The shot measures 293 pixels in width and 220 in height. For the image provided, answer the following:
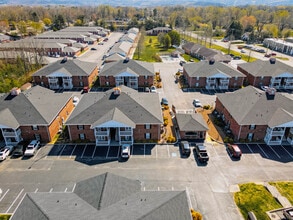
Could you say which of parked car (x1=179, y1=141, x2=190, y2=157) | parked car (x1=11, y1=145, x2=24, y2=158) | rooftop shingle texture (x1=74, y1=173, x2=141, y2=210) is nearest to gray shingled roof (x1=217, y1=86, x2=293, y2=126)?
parked car (x1=179, y1=141, x2=190, y2=157)

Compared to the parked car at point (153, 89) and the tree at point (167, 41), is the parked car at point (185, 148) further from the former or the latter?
the tree at point (167, 41)

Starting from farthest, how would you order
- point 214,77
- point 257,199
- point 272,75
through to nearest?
1. point 272,75
2. point 214,77
3. point 257,199

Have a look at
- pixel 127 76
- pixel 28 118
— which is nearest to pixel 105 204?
pixel 28 118

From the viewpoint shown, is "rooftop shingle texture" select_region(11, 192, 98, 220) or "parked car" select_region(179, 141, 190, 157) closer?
"rooftop shingle texture" select_region(11, 192, 98, 220)

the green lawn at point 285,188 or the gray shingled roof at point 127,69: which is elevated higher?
the gray shingled roof at point 127,69

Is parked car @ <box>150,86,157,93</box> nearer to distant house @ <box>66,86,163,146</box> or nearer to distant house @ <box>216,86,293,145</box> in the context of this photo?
distant house @ <box>66,86,163,146</box>

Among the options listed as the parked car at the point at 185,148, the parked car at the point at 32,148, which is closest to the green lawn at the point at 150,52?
the parked car at the point at 185,148

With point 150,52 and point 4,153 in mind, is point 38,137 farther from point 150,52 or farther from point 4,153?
point 150,52
